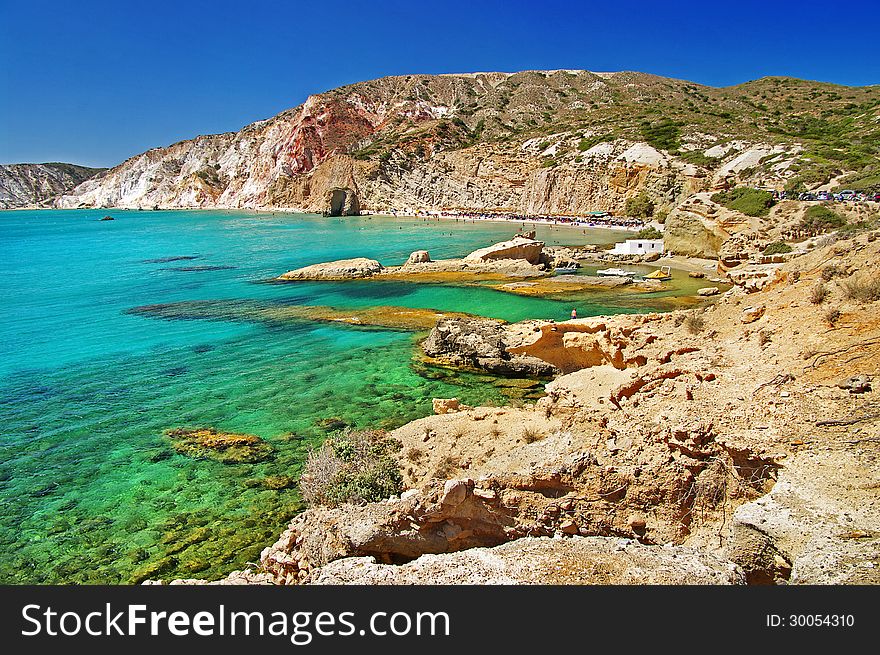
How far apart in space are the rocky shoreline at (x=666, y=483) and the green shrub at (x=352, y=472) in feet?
1.24

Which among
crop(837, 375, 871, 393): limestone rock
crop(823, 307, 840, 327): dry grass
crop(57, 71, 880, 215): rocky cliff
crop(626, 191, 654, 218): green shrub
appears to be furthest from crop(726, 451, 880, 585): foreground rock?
crop(626, 191, 654, 218): green shrub

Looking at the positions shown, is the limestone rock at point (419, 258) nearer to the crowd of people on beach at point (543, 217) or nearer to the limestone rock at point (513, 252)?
the limestone rock at point (513, 252)

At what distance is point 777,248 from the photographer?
28.1 metres

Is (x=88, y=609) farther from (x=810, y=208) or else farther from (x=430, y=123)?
(x=430, y=123)

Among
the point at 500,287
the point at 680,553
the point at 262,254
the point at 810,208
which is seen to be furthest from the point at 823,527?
the point at 262,254

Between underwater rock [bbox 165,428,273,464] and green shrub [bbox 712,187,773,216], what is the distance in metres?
37.2

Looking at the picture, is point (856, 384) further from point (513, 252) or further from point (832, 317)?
point (513, 252)

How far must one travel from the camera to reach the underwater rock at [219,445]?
406 inches

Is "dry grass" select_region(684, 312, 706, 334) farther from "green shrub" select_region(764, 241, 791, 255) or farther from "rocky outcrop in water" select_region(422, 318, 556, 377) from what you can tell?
"green shrub" select_region(764, 241, 791, 255)

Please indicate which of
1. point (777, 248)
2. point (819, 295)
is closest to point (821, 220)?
point (777, 248)

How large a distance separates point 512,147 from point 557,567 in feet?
317

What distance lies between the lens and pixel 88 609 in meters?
3.23

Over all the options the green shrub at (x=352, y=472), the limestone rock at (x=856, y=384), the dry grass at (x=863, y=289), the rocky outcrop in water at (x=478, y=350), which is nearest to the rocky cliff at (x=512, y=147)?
the rocky outcrop in water at (x=478, y=350)

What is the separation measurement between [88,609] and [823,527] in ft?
17.3
